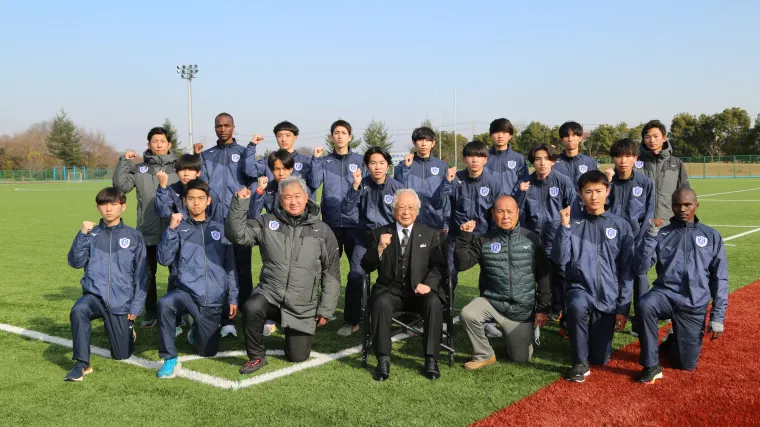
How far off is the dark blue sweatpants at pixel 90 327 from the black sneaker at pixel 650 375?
4.03 meters

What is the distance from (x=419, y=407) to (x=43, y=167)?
84.7m

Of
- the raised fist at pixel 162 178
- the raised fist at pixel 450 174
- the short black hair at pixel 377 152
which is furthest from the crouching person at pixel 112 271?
the raised fist at pixel 450 174

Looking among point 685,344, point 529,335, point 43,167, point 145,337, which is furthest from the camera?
point 43,167

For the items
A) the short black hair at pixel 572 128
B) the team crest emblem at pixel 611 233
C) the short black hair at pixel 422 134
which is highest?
the short black hair at pixel 572 128

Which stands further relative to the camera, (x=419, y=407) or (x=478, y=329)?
(x=478, y=329)

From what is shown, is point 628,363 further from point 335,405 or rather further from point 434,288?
point 335,405

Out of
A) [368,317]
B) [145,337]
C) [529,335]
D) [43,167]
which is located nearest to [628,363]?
[529,335]

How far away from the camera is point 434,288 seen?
4.79m

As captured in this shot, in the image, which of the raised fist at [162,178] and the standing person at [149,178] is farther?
the standing person at [149,178]

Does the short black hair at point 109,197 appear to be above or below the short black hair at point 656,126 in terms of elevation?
below

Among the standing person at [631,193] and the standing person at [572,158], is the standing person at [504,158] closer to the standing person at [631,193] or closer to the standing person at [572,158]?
the standing person at [572,158]

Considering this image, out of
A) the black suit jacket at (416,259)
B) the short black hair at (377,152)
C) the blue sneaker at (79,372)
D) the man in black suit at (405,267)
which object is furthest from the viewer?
the short black hair at (377,152)

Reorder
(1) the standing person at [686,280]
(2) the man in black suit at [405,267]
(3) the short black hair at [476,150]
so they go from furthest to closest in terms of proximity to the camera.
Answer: (3) the short black hair at [476,150]
(2) the man in black suit at [405,267]
(1) the standing person at [686,280]

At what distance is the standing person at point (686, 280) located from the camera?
448 centimetres
